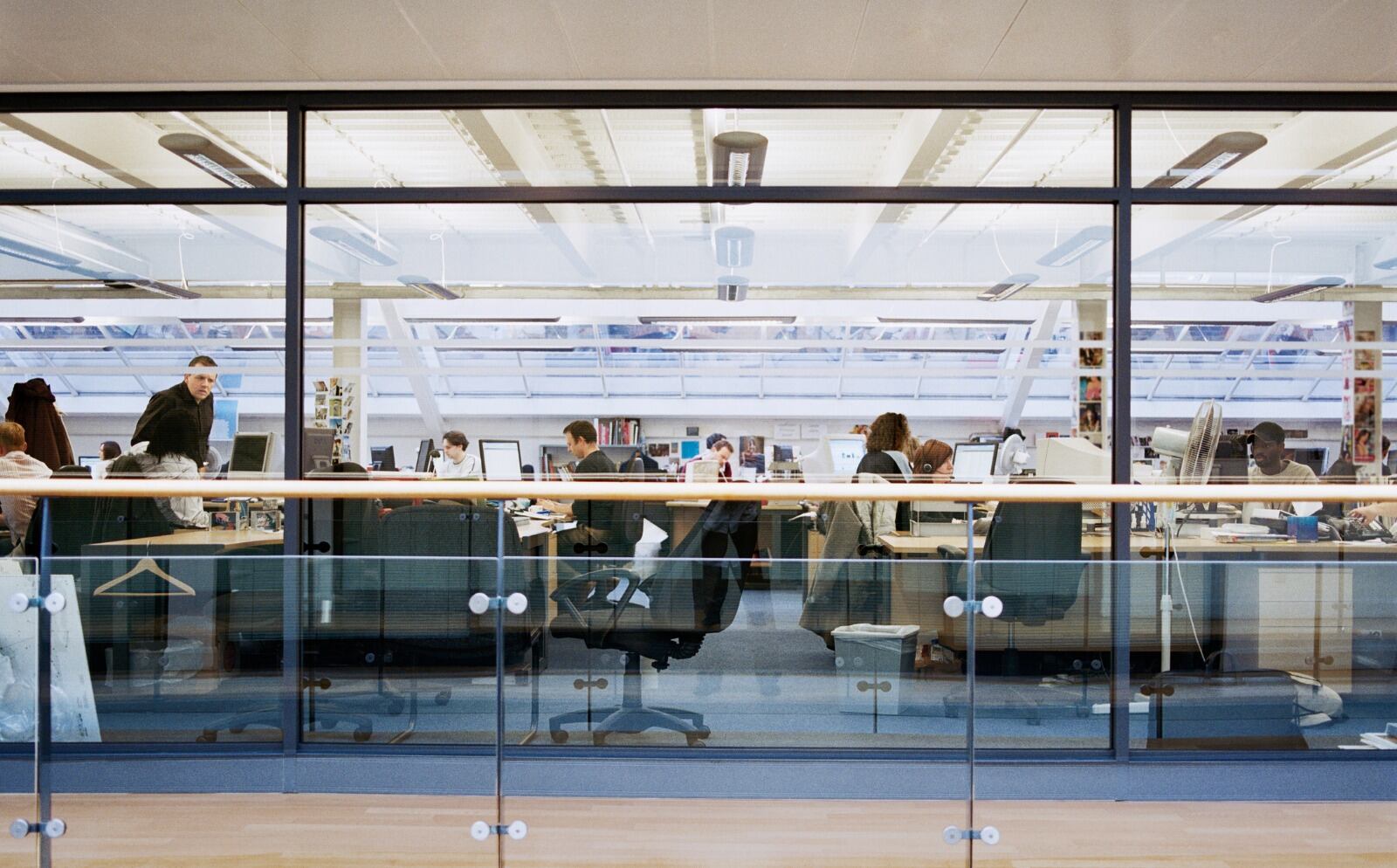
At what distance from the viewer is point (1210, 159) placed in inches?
128

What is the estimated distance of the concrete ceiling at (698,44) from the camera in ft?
8.55

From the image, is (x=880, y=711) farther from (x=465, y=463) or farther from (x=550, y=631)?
(x=465, y=463)

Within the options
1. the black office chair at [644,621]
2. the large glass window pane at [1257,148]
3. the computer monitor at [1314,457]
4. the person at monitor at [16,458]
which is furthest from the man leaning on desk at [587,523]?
the computer monitor at [1314,457]

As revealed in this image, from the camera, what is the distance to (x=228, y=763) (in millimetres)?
2318

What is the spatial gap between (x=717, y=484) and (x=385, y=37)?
1787 mm

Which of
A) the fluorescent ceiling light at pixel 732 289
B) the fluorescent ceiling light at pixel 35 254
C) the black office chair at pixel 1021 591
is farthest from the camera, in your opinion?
the fluorescent ceiling light at pixel 732 289

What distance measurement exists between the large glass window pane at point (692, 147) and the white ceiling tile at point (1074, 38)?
22 centimetres

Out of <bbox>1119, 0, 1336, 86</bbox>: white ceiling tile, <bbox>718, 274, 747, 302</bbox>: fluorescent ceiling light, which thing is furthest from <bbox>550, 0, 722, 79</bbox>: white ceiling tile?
<bbox>718, 274, 747, 302</bbox>: fluorescent ceiling light

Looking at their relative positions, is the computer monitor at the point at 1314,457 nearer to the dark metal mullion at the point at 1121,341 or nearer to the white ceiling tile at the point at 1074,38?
the dark metal mullion at the point at 1121,341

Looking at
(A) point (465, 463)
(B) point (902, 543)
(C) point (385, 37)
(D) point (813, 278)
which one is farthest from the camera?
(A) point (465, 463)

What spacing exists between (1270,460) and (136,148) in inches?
190

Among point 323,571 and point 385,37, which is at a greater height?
point 385,37

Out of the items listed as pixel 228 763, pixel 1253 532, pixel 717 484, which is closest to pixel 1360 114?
pixel 1253 532

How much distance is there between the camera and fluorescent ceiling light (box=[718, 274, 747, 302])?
454cm
